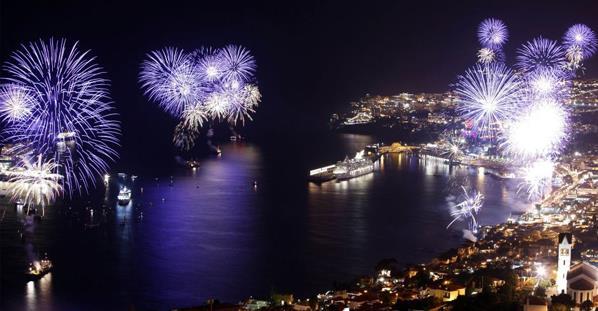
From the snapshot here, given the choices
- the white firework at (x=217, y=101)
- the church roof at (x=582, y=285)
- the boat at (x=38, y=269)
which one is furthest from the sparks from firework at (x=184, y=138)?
the church roof at (x=582, y=285)

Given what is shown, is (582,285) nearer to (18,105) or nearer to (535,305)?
(535,305)

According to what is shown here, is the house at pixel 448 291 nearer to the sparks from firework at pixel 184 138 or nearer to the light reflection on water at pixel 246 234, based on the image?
the light reflection on water at pixel 246 234

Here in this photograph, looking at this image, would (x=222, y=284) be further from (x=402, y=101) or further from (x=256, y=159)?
(x=402, y=101)

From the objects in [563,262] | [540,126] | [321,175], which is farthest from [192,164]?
[563,262]

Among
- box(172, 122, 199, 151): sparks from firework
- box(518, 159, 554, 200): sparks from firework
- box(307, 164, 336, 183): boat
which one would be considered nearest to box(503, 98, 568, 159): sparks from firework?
box(518, 159, 554, 200): sparks from firework

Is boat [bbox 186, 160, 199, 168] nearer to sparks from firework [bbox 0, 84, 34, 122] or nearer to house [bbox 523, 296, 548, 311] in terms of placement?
sparks from firework [bbox 0, 84, 34, 122]
